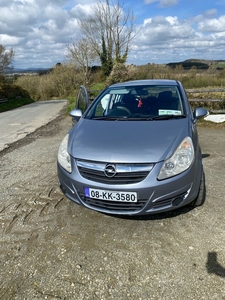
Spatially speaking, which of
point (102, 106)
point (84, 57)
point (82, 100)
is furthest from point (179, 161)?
point (84, 57)

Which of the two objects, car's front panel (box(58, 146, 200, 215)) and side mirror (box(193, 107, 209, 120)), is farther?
side mirror (box(193, 107, 209, 120))

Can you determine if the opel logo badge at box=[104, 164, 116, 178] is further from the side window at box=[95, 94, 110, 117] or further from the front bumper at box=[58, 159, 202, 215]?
the side window at box=[95, 94, 110, 117]

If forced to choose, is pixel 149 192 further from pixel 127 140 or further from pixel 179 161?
pixel 127 140

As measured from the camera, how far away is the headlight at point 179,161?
259 cm

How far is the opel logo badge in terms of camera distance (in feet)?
8.52

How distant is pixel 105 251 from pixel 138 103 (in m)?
2.22

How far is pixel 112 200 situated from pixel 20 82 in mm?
39315

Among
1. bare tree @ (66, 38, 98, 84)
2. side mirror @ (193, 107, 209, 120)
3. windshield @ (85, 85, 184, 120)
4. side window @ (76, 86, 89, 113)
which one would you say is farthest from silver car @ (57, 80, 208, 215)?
bare tree @ (66, 38, 98, 84)

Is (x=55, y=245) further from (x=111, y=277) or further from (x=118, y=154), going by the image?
(x=118, y=154)

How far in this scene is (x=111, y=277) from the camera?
7.29 ft

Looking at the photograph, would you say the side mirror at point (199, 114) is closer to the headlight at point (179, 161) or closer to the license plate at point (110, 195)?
the headlight at point (179, 161)

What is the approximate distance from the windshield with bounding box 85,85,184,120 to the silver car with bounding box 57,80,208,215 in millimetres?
214

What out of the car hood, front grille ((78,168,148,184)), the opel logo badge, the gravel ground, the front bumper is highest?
the car hood

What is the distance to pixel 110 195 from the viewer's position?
2.64m
